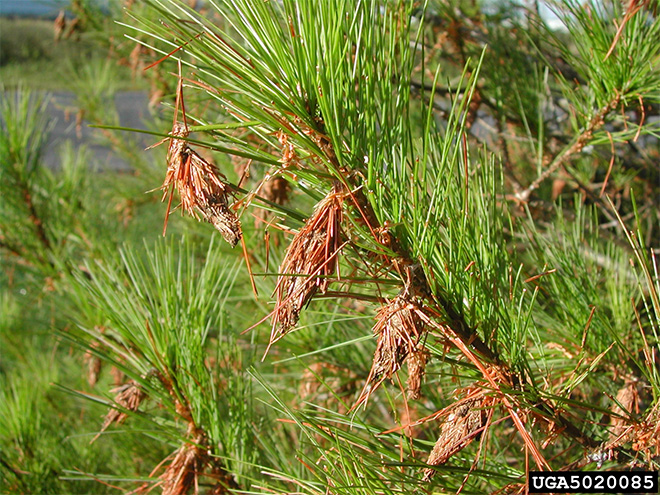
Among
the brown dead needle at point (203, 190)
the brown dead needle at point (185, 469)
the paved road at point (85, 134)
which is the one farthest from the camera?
the paved road at point (85, 134)

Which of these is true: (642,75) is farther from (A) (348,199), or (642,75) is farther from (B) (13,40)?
(B) (13,40)

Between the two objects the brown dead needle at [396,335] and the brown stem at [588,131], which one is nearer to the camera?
the brown dead needle at [396,335]

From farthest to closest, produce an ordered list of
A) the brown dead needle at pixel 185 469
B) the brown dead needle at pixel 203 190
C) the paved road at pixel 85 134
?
1. the paved road at pixel 85 134
2. the brown dead needle at pixel 185 469
3. the brown dead needle at pixel 203 190

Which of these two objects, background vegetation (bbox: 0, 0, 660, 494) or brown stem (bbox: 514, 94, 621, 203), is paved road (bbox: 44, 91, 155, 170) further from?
brown stem (bbox: 514, 94, 621, 203)

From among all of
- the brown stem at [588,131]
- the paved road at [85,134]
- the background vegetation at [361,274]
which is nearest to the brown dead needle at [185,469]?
the background vegetation at [361,274]

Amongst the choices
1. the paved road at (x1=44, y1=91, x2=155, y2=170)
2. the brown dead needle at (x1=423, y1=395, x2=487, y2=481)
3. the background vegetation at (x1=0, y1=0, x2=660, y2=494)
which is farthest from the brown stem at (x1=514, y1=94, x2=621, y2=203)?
the paved road at (x1=44, y1=91, x2=155, y2=170)

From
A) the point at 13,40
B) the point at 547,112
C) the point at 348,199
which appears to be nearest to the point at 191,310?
the point at 348,199

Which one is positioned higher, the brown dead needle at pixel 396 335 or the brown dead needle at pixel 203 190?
the brown dead needle at pixel 203 190

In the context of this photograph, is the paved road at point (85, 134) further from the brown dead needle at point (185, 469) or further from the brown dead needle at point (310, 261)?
the brown dead needle at point (310, 261)
